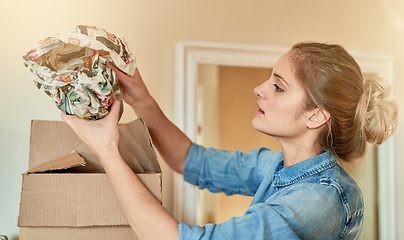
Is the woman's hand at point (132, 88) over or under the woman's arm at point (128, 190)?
over

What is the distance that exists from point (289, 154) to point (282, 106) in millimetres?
154

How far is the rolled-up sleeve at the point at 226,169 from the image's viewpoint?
1.13 meters

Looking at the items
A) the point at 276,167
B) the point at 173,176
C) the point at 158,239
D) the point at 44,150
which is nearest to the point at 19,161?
the point at 44,150

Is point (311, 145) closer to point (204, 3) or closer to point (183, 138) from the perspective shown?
point (183, 138)

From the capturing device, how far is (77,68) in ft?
2.43

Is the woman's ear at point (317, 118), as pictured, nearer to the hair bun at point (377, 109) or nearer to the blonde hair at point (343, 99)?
the blonde hair at point (343, 99)

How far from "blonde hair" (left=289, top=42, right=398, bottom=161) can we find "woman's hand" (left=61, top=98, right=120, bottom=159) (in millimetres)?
505

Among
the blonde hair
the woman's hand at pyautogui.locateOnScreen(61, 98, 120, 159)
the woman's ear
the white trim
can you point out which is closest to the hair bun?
the blonde hair

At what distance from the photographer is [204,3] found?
1364mm

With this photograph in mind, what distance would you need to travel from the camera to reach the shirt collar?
34.6 inches

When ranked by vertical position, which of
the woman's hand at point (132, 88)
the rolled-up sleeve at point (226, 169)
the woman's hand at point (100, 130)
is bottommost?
the rolled-up sleeve at point (226, 169)

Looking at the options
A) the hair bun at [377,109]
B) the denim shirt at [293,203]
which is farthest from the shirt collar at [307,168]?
the hair bun at [377,109]

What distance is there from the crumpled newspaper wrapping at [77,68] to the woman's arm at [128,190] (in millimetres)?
40

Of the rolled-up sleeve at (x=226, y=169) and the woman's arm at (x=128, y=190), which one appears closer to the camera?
the woman's arm at (x=128, y=190)
